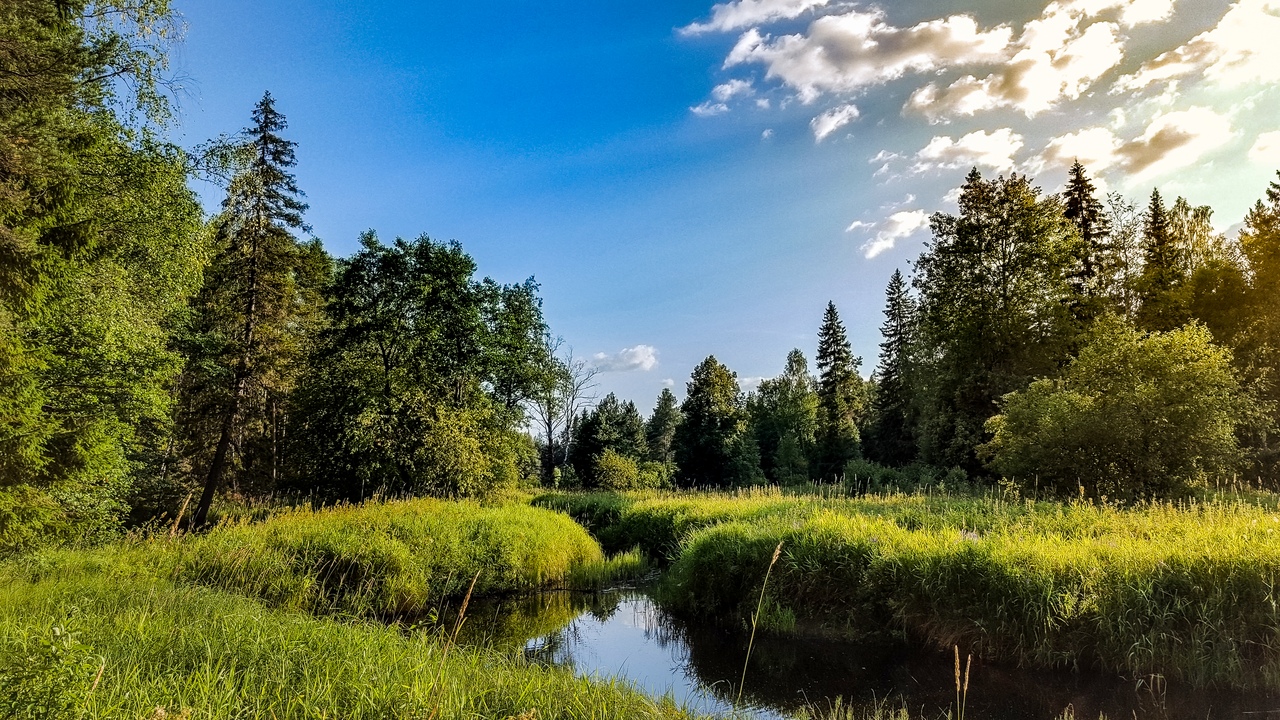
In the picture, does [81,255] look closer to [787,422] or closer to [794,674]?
[794,674]

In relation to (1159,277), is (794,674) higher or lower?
lower

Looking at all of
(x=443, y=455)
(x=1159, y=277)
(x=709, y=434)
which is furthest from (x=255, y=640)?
(x=709, y=434)

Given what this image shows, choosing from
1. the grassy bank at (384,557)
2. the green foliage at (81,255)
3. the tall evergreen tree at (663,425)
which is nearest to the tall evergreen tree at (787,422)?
the tall evergreen tree at (663,425)

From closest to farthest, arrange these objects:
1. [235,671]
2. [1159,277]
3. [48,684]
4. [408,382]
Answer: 1. [48,684]
2. [235,671]
3. [408,382]
4. [1159,277]

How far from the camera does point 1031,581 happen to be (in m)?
6.83

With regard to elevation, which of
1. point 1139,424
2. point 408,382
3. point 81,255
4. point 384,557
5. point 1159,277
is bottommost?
point 384,557

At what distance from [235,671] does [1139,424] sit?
56.0 ft

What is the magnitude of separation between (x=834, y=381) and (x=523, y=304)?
102 ft

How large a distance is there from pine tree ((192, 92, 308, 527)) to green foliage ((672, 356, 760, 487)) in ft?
105

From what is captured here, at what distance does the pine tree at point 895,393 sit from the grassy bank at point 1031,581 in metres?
24.0

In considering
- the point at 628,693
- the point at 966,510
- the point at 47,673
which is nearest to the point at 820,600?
the point at 966,510

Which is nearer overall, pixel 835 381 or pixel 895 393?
pixel 895 393

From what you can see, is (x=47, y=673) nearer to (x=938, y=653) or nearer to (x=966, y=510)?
(x=938, y=653)

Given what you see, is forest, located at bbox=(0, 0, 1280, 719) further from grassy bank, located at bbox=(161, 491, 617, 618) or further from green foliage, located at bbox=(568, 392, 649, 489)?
green foliage, located at bbox=(568, 392, 649, 489)
